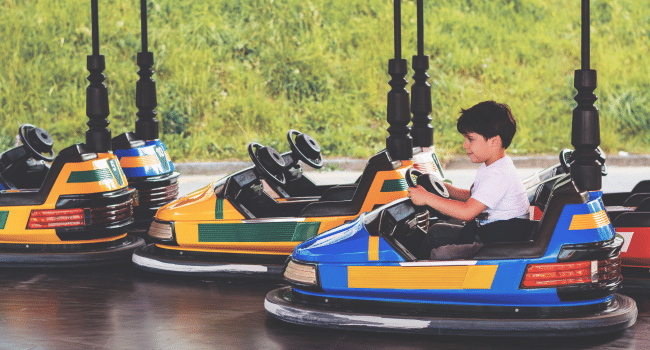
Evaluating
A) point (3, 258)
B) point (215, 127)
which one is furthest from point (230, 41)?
point (3, 258)

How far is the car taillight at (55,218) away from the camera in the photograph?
4.99 m

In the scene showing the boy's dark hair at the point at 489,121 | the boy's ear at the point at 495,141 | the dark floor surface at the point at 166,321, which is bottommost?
the dark floor surface at the point at 166,321

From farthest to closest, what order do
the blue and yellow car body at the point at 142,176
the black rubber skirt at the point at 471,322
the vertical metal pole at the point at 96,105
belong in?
the blue and yellow car body at the point at 142,176 → the vertical metal pole at the point at 96,105 → the black rubber skirt at the point at 471,322

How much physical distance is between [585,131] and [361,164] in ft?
24.6

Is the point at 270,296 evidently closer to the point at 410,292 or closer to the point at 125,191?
the point at 410,292

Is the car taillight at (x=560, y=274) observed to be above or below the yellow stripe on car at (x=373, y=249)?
below

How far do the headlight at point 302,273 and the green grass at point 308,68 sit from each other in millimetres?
7866

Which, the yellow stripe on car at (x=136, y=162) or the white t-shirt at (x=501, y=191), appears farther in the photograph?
the yellow stripe on car at (x=136, y=162)

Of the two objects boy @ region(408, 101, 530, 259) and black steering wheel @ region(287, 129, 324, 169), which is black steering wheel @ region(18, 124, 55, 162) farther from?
boy @ region(408, 101, 530, 259)

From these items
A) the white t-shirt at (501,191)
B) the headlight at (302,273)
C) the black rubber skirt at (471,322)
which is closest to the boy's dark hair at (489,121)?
the white t-shirt at (501,191)

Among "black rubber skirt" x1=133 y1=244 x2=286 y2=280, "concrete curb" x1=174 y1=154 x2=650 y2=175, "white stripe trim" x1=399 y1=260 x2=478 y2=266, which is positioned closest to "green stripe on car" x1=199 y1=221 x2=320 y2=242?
"black rubber skirt" x1=133 y1=244 x2=286 y2=280

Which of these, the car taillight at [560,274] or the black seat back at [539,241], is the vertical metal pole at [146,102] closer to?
the black seat back at [539,241]

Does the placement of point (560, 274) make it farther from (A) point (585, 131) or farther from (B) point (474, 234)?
(A) point (585, 131)

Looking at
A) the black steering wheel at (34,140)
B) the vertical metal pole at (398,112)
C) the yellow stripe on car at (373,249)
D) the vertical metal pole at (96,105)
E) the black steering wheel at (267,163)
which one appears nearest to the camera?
the yellow stripe on car at (373,249)
